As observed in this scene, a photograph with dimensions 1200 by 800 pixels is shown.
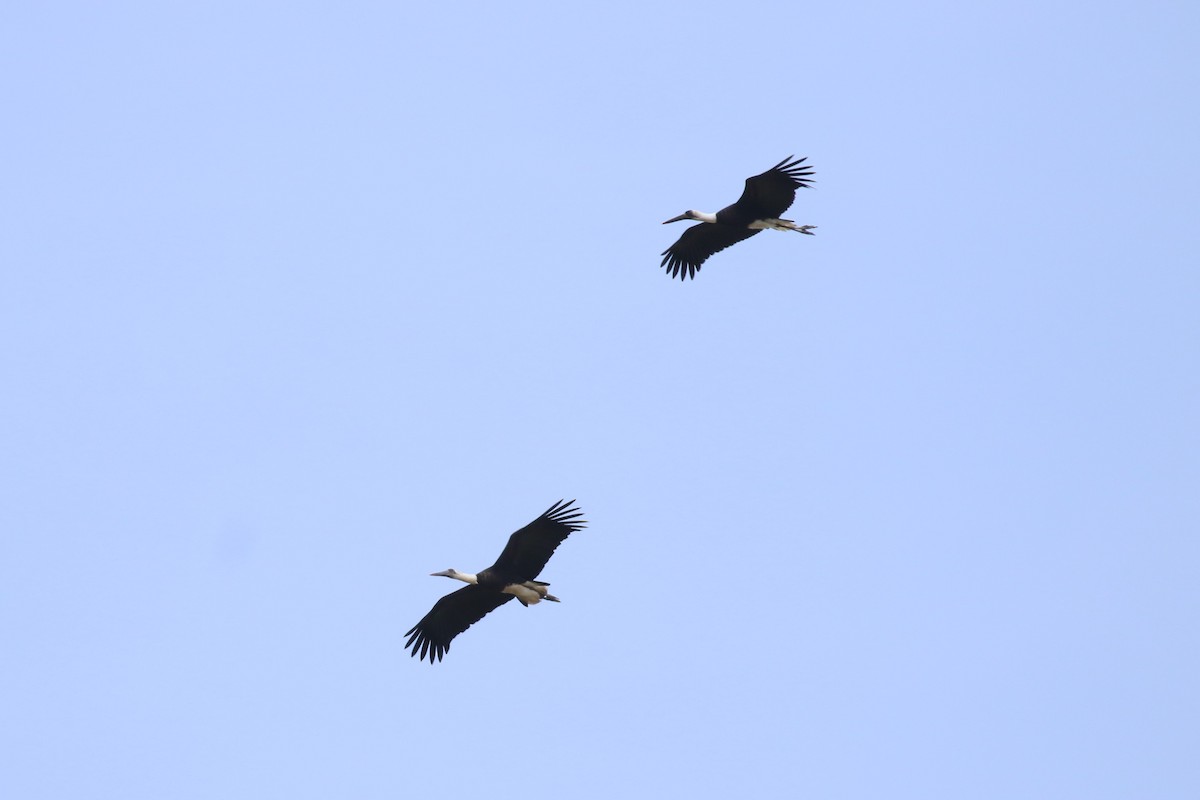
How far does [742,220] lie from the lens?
30.0 metres

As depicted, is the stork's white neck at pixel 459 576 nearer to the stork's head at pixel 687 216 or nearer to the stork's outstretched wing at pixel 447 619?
the stork's outstretched wing at pixel 447 619

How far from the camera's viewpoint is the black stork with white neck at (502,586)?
24.7 meters

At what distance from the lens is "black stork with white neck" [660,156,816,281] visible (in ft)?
92.3

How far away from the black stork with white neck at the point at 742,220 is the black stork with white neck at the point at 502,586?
7180 millimetres

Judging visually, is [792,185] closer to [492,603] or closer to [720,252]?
Answer: [720,252]

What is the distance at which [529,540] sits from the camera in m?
24.9

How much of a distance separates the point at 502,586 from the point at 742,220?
845 centimetres

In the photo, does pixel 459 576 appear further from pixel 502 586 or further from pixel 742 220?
pixel 742 220

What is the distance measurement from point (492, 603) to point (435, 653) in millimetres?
1234

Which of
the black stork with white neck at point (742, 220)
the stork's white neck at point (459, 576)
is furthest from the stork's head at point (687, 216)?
the stork's white neck at point (459, 576)

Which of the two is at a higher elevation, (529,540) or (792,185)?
(792,185)

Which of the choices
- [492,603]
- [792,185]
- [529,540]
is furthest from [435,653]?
[792,185]

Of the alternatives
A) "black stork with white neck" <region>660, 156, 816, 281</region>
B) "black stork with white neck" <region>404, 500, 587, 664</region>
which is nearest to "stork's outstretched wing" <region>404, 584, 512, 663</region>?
"black stork with white neck" <region>404, 500, 587, 664</region>

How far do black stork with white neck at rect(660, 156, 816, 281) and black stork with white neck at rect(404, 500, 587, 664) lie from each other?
718 cm
